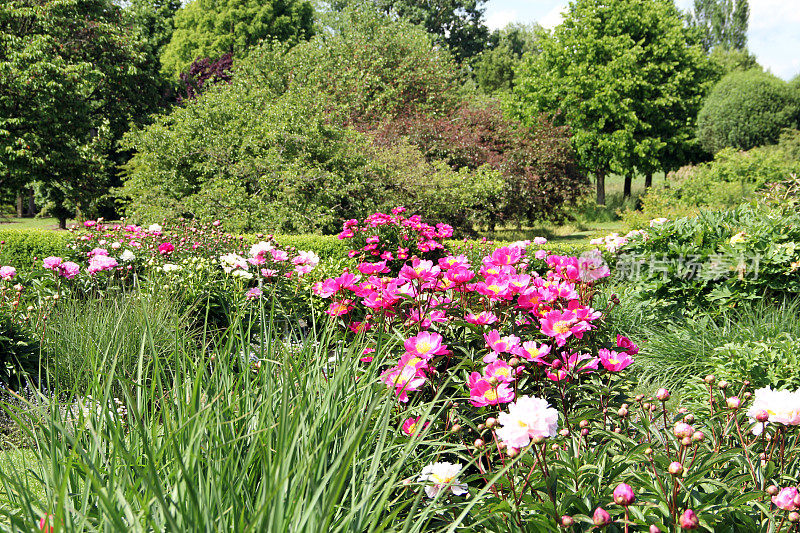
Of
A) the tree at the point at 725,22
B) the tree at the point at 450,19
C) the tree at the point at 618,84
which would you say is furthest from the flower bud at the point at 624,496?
the tree at the point at 725,22

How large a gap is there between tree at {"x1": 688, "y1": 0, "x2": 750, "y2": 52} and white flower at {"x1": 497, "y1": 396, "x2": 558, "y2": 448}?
4589cm

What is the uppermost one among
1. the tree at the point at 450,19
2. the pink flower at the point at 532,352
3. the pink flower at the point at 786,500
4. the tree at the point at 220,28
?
the tree at the point at 450,19

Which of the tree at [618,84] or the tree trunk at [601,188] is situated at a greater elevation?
the tree at [618,84]

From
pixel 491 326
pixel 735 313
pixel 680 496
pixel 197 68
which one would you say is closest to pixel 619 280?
pixel 735 313

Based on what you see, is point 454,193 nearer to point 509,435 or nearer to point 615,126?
point 509,435

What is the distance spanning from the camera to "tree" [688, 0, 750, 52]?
130ft

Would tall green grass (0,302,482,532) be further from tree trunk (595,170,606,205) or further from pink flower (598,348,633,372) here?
tree trunk (595,170,606,205)

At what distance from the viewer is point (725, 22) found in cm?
3997

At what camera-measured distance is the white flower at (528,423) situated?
1.32 m

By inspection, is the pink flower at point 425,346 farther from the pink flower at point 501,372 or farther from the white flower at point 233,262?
the white flower at point 233,262

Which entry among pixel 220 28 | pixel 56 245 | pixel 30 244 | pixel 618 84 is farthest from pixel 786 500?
pixel 220 28

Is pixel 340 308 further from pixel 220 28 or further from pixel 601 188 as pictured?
pixel 220 28

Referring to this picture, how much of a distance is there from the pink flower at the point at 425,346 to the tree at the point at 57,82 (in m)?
13.5

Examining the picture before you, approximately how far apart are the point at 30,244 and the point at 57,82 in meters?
7.28
